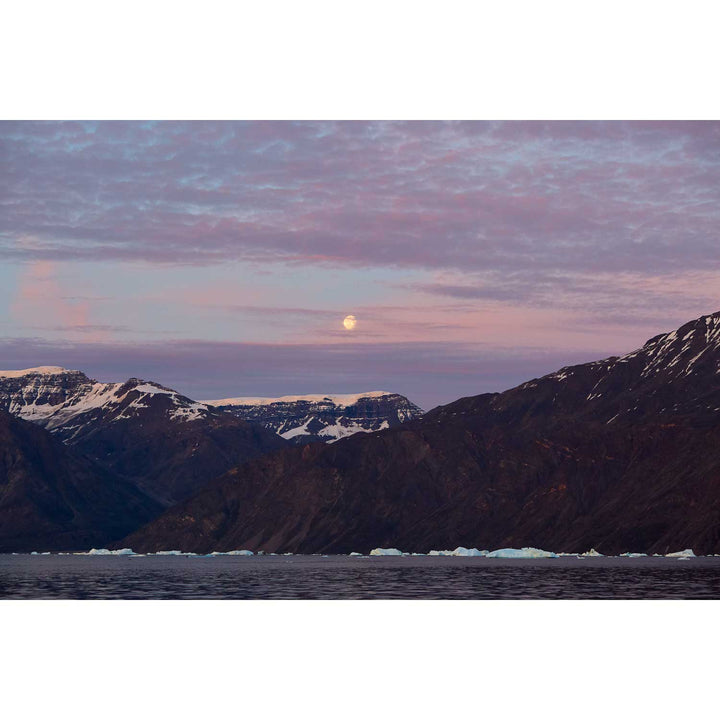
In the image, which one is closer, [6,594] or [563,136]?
[6,594]

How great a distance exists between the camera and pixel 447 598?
319ft
